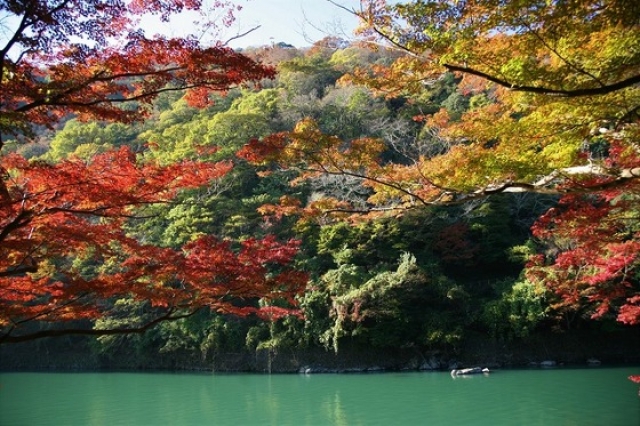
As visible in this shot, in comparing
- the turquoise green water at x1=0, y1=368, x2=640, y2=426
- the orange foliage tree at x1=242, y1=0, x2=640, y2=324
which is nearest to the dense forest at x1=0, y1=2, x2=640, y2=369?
the orange foliage tree at x1=242, y1=0, x2=640, y2=324

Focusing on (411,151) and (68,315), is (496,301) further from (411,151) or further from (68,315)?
(68,315)

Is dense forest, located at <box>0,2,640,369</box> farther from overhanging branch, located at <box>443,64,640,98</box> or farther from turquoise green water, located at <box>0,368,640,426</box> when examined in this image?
turquoise green water, located at <box>0,368,640,426</box>

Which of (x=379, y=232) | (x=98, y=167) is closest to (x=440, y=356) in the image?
(x=379, y=232)

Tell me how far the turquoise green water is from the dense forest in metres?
1.43

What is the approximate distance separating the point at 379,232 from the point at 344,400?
20.9ft

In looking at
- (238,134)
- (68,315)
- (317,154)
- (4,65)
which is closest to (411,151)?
(238,134)

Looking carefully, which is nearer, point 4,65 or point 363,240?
point 4,65

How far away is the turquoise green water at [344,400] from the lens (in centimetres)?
771

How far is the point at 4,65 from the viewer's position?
113 inches

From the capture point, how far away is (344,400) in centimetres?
950

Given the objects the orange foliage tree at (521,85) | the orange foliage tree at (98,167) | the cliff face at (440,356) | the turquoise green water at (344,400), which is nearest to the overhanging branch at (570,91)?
the orange foliage tree at (521,85)

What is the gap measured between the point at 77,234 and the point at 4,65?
70.5 inches

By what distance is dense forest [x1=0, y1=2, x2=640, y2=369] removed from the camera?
4426mm

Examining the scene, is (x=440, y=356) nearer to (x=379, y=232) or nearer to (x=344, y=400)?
(x=379, y=232)
